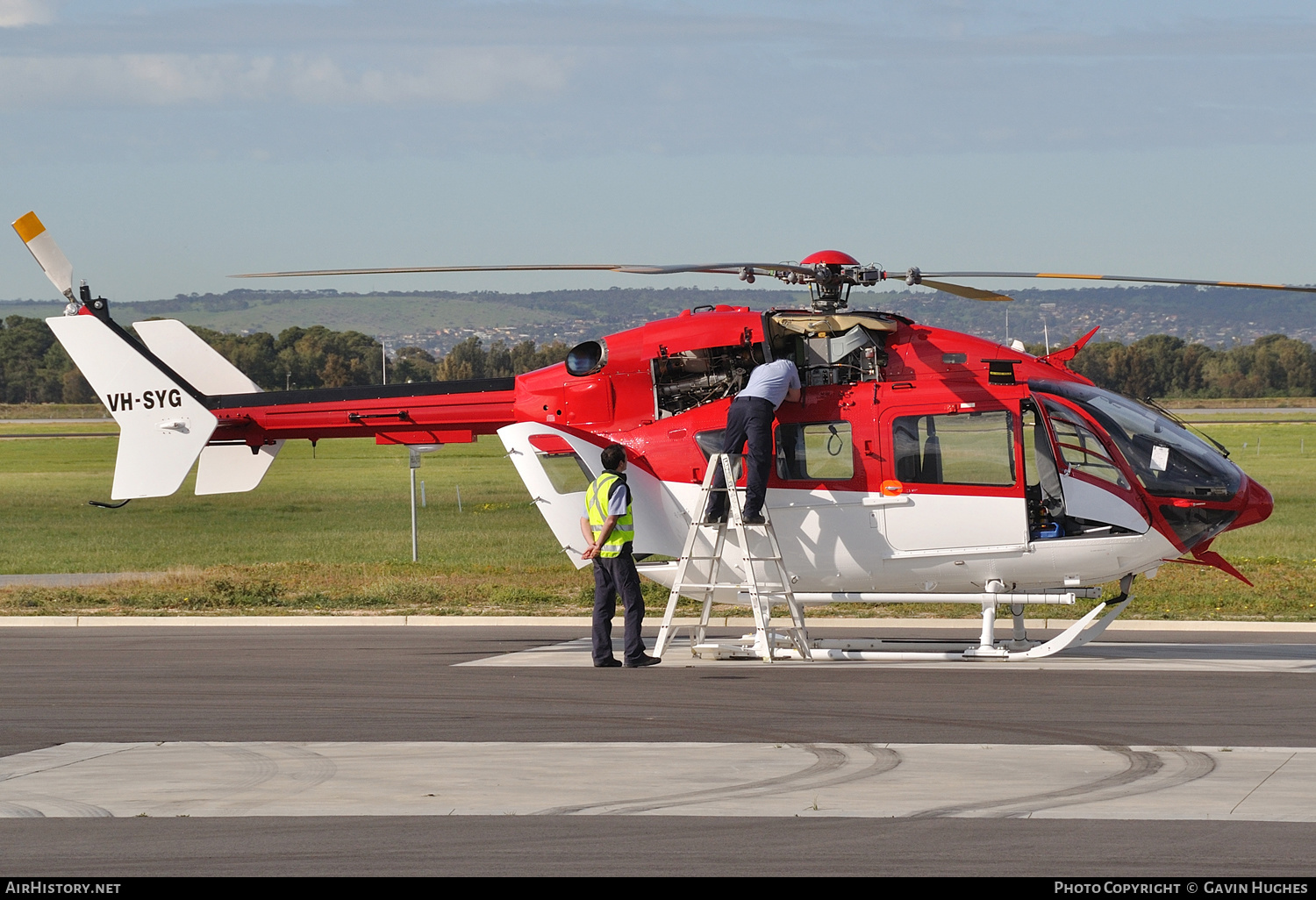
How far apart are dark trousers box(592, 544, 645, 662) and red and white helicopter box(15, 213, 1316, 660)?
0.81 metres

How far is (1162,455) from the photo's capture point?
43.3ft

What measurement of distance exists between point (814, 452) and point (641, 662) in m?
2.59

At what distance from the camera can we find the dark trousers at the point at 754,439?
13.2 metres

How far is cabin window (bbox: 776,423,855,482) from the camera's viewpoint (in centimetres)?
1368

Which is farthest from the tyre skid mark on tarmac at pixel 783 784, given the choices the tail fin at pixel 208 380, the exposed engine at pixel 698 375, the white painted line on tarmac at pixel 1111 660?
the tail fin at pixel 208 380

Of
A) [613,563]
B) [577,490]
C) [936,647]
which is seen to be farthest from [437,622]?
[936,647]

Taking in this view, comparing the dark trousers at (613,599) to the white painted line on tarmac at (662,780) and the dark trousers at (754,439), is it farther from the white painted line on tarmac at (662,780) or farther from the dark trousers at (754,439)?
the white painted line on tarmac at (662,780)

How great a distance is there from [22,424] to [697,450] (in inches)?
4852

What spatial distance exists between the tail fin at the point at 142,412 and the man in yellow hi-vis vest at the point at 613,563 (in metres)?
4.80

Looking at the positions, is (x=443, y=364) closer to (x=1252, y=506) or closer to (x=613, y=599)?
(x=613, y=599)

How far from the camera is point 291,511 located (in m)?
45.6

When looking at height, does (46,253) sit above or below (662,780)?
above

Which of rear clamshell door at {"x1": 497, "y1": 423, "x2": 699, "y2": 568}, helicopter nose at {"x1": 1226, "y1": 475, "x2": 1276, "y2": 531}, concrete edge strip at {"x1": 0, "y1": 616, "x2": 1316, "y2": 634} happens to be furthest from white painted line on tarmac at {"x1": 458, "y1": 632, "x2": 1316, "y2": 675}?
concrete edge strip at {"x1": 0, "y1": 616, "x2": 1316, "y2": 634}
